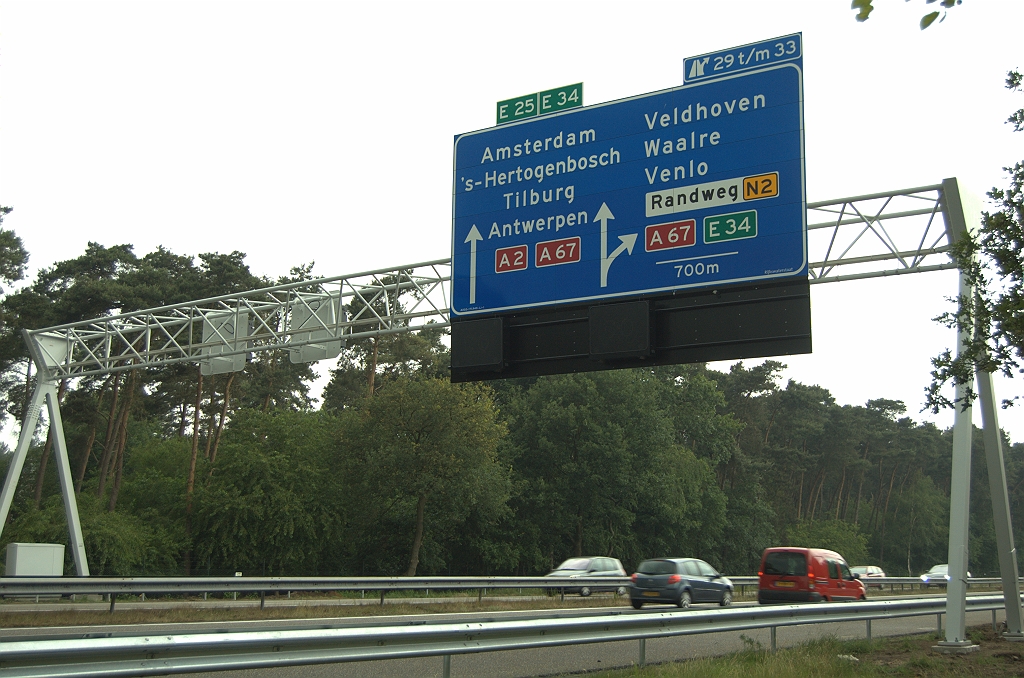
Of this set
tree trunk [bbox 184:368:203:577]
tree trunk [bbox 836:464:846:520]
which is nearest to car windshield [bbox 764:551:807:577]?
tree trunk [bbox 184:368:203:577]

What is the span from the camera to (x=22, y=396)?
61344 millimetres

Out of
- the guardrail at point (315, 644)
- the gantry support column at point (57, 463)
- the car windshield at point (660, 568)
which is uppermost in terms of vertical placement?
the gantry support column at point (57, 463)

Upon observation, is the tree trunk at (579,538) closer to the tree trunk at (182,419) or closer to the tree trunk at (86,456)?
the tree trunk at (86,456)

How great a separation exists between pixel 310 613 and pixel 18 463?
15874mm

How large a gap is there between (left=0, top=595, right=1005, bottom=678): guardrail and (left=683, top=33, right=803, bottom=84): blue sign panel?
8.08 meters

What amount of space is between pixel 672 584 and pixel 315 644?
18.0 metres

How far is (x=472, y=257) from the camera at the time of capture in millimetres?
16859

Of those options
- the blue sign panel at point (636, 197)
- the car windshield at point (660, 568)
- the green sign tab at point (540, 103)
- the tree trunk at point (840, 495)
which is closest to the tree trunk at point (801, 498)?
the tree trunk at point (840, 495)

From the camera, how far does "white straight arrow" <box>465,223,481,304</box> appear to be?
16.7 m

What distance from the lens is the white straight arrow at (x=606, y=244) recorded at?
605 inches

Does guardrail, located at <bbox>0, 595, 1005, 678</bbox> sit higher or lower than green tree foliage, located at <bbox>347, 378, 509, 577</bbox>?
lower

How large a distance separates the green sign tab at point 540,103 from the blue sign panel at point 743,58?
6.50ft

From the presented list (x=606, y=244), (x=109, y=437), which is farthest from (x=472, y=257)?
(x=109, y=437)

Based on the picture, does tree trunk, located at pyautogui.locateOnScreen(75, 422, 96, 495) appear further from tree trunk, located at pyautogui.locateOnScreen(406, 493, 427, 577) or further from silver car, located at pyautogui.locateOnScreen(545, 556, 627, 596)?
silver car, located at pyautogui.locateOnScreen(545, 556, 627, 596)
